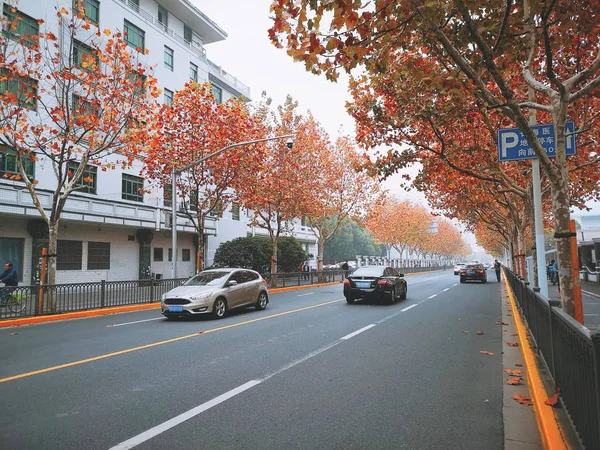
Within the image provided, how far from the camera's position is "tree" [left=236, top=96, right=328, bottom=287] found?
24.6 metres

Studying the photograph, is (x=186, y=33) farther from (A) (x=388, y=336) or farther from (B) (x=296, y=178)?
(A) (x=388, y=336)

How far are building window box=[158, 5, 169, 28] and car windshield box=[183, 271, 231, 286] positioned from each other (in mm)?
24226

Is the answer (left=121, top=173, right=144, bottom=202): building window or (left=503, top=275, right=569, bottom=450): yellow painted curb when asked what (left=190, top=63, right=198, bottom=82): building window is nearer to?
(left=121, top=173, right=144, bottom=202): building window

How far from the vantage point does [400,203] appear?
63781 millimetres

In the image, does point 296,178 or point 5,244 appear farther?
point 296,178

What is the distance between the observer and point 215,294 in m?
12.2

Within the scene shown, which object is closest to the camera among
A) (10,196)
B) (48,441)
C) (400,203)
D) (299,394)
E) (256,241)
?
(48,441)

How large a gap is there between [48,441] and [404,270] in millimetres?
53691

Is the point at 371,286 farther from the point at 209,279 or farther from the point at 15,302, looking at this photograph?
the point at 15,302

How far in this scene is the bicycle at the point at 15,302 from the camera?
12234mm

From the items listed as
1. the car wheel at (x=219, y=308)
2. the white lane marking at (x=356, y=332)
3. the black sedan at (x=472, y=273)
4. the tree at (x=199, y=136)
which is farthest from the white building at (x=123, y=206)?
the black sedan at (x=472, y=273)

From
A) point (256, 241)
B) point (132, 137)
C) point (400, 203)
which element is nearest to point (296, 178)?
point (256, 241)

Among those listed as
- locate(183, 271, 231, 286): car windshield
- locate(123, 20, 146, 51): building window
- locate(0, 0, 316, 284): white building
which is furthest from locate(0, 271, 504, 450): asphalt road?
locate(123, 20, 146, 51): building window

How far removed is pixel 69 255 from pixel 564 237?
23610 mm
